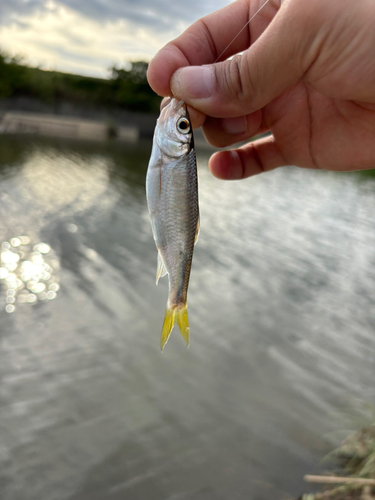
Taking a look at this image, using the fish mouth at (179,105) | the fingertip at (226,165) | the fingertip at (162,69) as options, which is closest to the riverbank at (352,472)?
the fingertip at (226,165)

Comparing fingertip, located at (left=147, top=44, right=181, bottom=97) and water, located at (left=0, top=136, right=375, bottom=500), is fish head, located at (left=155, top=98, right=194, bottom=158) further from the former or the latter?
water, located at (left=0, top=136, right=375, bottom=500)

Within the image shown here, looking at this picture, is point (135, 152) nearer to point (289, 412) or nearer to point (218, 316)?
point (218, 316)

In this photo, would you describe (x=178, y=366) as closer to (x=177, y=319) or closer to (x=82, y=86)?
(x=177, y=319)

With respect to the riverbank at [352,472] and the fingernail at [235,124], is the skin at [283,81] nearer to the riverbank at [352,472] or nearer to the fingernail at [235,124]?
the fingernail at [235,124]

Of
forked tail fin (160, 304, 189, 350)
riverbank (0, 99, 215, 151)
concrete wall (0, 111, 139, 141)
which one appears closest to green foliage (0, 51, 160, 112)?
riverbank (0, 99, 215, 151)

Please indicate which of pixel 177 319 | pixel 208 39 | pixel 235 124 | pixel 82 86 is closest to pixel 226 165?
pixel 235 124

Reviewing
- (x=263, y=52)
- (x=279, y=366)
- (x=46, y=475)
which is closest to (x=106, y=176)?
(x=279, y=366)
